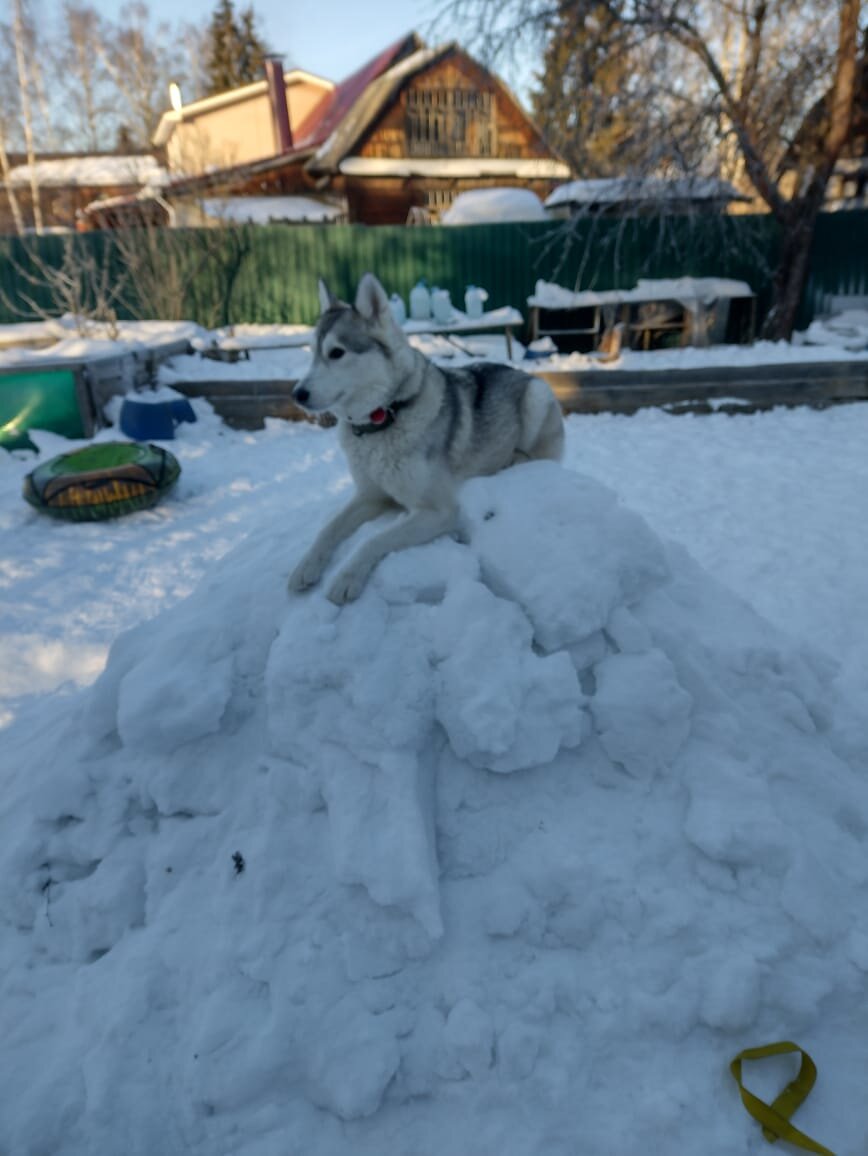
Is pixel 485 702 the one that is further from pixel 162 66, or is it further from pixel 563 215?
pixel 162 66

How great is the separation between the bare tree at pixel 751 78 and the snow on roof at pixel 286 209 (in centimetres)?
824

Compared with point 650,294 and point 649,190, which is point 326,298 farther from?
point 650,294

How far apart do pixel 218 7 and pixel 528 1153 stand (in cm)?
4148

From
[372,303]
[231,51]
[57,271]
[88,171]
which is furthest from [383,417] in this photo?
[231,51]

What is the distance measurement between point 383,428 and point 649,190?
1057 cm

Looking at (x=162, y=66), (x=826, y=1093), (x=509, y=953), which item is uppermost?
(x=162, y=66)

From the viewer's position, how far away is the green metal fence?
464 inches

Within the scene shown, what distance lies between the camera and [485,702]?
5.95ft

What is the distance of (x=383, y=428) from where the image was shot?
7.80ft

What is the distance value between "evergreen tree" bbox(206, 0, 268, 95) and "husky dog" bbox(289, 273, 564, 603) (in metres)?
36.8

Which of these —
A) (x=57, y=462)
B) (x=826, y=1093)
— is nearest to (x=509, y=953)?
(x=826, y=1093)

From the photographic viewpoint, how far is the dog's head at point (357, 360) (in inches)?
88.4

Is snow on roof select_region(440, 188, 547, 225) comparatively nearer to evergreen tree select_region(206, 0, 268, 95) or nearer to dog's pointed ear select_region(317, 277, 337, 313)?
dog's pointed ear select_region(317, 277, 337, 313)

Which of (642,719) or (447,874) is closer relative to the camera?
(447,874)
